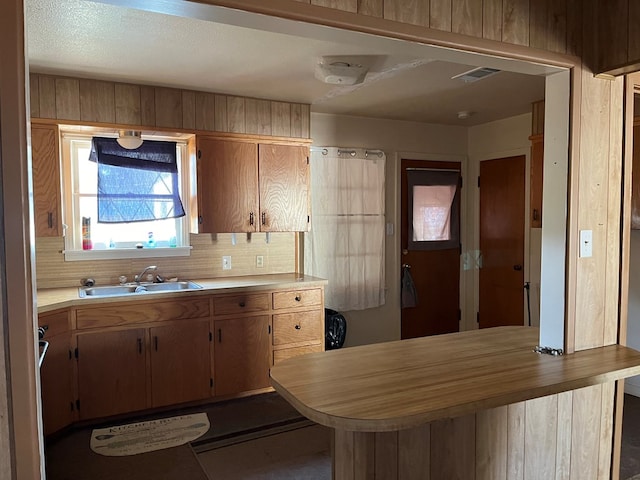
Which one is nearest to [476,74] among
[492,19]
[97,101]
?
[492,19]

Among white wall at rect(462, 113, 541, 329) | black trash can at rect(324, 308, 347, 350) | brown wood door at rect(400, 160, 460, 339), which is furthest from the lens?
brown wood door at rect(400, 160, 460, 339)

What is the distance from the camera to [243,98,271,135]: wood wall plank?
3674mm

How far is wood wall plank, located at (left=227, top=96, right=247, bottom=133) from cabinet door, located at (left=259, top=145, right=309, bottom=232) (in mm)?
233

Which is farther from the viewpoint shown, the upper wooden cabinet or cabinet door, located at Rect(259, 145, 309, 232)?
cabinet door, located at Rect(259, 145, 309, 232)

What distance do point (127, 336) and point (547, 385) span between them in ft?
8.42

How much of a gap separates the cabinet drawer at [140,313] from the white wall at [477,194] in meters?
2.94

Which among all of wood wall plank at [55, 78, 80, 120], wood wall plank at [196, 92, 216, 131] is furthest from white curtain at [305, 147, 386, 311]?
wood wall plank at [55, 78, 80, 120]

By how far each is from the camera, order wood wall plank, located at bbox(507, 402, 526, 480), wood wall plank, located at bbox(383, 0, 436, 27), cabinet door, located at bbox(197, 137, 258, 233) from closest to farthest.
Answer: wood wall plank, located at bbox(383, 0, 436, 27) → wood wall plank, located at bbox(507, 402, 526, 480) → cabinet door, located at bbox(197, 137, 258, 233)

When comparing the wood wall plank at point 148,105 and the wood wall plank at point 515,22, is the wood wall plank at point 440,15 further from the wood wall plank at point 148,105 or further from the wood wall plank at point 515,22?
the wood wall plank at point 148,105

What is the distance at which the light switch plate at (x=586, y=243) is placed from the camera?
6.59 ft

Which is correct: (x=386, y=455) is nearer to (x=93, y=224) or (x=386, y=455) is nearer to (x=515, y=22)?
(x=515, y=22)

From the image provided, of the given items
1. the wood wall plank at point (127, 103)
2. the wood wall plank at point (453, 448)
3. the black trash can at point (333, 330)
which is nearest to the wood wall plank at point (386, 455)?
the wood wall plank at point (453, 448)

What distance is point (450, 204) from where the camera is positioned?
502cm

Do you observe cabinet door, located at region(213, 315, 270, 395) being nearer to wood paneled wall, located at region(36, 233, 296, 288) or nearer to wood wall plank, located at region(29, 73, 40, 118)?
wood paneled wall, located at region(36, 233, 296, 288)
